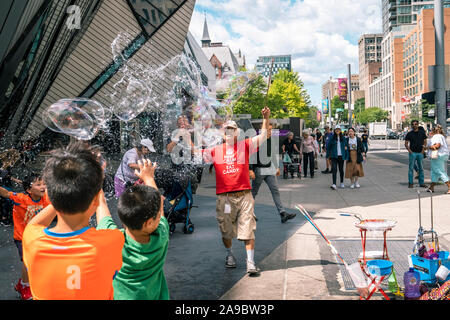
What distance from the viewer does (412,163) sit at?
12.3m

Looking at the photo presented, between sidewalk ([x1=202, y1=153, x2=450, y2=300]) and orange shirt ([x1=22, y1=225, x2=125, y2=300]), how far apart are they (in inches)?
101

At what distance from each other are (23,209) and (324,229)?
186 inches

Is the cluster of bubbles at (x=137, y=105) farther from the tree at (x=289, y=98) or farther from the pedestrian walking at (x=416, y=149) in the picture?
the tree at (x=289, y=98)

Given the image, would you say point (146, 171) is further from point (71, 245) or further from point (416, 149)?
point (416, 149)

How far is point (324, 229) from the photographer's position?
7.51 m

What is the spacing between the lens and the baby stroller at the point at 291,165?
15984mm

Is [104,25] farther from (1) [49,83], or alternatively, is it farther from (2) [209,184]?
(2) [209,184]

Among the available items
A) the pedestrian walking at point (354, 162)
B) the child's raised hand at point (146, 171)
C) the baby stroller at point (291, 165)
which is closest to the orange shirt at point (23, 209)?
the child's raised hand at point (146, 171)

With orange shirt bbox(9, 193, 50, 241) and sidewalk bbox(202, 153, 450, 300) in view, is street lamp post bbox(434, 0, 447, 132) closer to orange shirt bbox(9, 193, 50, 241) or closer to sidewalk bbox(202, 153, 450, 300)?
sidewalk bbox(202, 153, 450, 300)

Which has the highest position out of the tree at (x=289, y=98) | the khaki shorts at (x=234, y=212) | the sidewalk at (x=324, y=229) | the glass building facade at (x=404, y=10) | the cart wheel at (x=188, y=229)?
the glass building facade at (x=404, y=10)

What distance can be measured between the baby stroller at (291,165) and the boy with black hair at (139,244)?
13.6 metres

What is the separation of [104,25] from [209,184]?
873 centimetres

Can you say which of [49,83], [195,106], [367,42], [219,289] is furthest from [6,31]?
[367,42]

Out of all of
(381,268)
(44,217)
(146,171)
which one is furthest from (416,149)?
(44,217)
